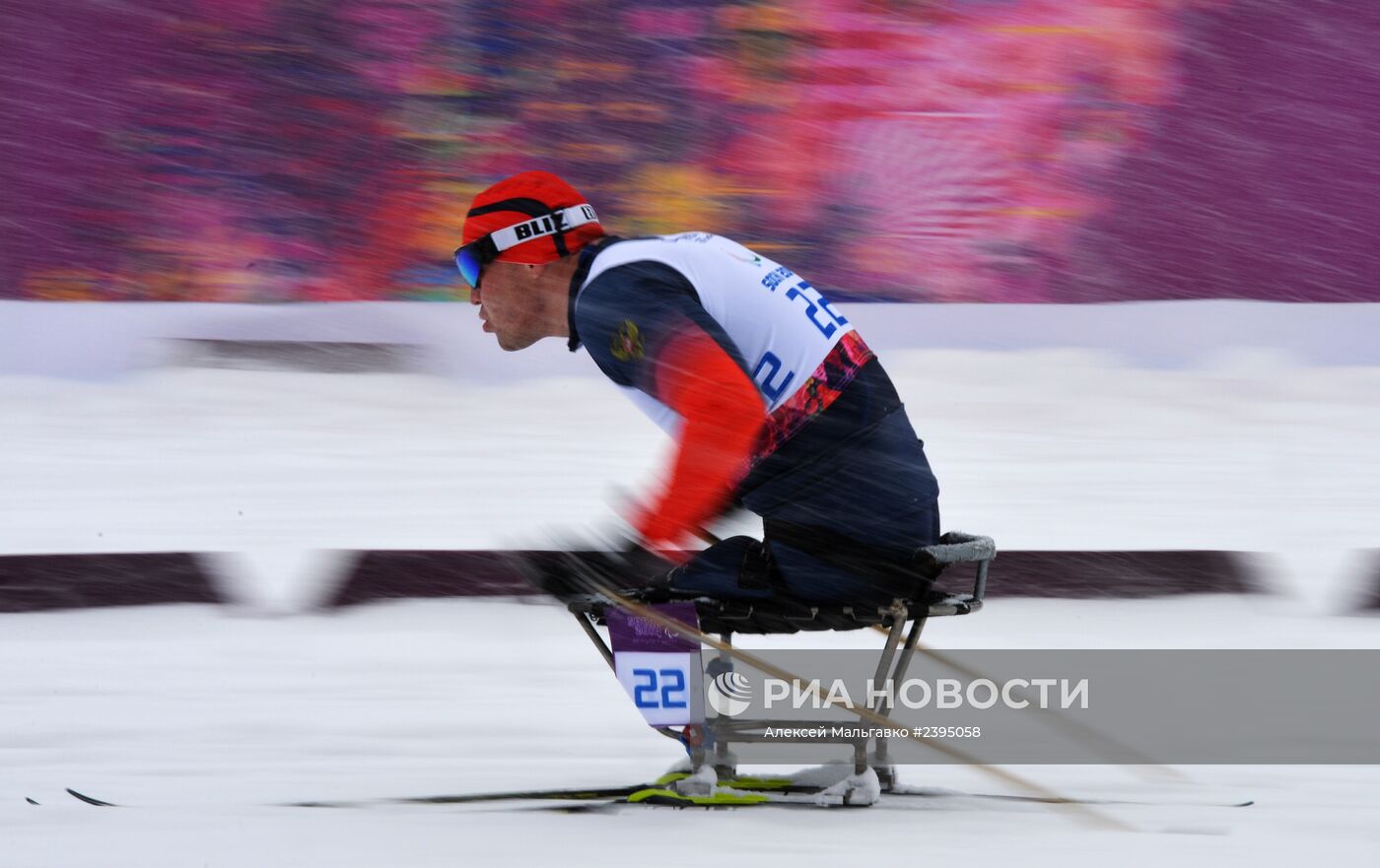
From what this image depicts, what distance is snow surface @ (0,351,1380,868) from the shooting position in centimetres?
277

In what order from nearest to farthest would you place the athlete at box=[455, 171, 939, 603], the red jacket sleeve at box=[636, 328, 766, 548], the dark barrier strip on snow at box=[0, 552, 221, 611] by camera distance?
the red jacket sleeve at box=[636, 328, 766, 548]
the athlete at box=[455, 171, 939, 603]
the dark barrier strip on snow at box=[0, 552, 221, 611]

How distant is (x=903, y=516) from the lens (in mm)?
2879

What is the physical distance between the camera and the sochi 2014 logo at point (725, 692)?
3098 millimetres

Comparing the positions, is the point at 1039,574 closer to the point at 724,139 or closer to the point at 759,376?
the point at 759,376

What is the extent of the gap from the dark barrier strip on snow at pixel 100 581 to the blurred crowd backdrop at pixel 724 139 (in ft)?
6.71

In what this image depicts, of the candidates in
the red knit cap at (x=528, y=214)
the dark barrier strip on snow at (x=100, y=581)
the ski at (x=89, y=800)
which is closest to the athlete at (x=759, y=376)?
the red knit cap at (x=528, y=214)

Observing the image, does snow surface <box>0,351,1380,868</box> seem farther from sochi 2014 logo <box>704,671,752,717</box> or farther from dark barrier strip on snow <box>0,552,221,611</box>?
sochi 2014 logo <box>704,671,752,717</box>

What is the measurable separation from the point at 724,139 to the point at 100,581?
314cm

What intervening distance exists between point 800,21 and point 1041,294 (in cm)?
150

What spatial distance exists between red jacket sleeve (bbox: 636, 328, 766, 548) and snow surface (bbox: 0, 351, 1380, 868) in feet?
1.89

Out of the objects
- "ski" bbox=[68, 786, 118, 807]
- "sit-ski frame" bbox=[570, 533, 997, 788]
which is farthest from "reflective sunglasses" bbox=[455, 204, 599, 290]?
"ski" bbox=[68, 786, 118, 807]

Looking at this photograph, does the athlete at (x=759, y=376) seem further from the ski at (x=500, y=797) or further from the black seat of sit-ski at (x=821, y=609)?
the ski at (x=500, y=797)

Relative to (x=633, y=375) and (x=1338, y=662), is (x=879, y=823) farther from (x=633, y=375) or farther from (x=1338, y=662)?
(x=1338, y=662)

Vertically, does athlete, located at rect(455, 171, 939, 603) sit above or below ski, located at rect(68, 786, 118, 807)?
above
